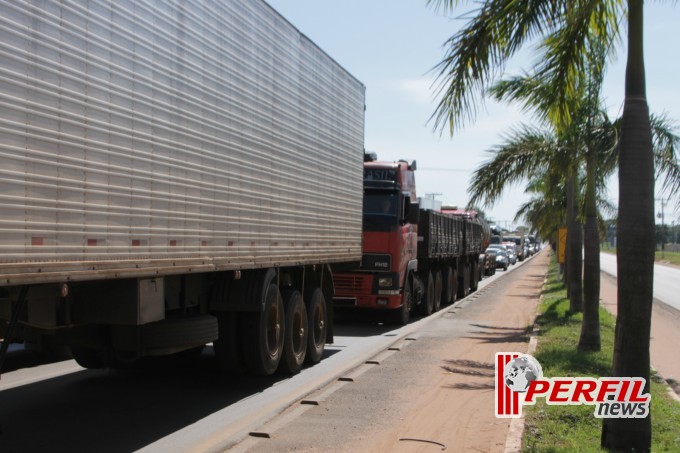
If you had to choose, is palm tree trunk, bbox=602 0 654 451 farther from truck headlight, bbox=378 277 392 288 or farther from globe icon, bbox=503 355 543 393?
truck headlight, bbox=378 277 392 288

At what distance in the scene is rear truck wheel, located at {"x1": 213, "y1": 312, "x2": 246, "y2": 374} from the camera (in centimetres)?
941

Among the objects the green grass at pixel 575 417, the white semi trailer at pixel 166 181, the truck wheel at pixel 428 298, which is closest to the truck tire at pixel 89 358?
the white semi trailer at pixel 166 181

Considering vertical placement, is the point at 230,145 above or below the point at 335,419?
above

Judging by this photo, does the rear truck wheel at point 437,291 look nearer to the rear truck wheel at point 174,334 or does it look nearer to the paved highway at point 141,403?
the paved highway at point 141,403

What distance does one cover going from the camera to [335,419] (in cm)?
803

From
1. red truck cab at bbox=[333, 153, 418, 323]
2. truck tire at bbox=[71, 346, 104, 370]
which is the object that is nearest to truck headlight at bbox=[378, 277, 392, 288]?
red truck cab at bbox=[333, 153, 418, 323]

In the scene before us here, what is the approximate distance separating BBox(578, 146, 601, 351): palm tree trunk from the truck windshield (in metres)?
4.49

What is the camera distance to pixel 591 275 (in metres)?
13.6

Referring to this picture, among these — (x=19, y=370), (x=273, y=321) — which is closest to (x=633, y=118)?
(x=273, y=321)

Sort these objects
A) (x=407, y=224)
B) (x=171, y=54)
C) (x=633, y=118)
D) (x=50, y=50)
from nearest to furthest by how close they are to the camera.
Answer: (x=50, y=50)
(x=633, y=118)
(x=171, y=54)
(x=407, y=224)

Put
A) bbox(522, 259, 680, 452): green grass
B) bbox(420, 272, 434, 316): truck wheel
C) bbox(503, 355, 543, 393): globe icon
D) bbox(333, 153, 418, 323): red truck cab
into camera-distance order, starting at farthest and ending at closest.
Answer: bbox(420, 272, 434, 316): truck wheel → bbox(333, 153, 418, 323): red truck cab → bbox(503, 355, 543, 393): globe icon → bbox(522, 259, 680, 452): green grass

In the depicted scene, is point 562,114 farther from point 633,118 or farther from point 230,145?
point 230,145

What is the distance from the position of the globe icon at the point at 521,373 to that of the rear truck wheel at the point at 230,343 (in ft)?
10.1

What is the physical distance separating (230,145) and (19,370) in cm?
464
